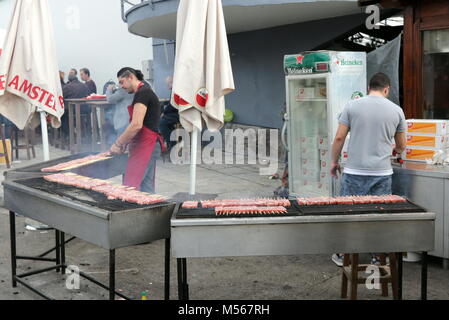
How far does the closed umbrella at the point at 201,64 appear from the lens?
18.7 feet

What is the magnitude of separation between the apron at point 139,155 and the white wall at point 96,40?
10.9 m

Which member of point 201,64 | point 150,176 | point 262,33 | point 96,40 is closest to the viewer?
point 201,64

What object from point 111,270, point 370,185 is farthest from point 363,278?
point 111,270

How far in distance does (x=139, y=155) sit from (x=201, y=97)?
1361 mm

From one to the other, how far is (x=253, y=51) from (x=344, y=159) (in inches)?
294

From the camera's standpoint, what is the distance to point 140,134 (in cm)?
681

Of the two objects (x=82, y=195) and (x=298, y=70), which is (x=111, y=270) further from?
(x=298, y=70)

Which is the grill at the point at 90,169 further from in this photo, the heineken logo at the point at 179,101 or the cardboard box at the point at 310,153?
the cardboard box at the point at 310,153

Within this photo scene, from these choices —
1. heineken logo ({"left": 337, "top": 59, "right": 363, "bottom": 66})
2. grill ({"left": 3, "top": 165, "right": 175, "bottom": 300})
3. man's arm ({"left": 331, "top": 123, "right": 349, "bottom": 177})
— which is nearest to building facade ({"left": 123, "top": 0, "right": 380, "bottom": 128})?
heineken logo ({"left": 337, "top": 59, "right": 363, "bottom": 66})

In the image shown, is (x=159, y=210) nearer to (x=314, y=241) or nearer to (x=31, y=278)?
(x=314, y=241)

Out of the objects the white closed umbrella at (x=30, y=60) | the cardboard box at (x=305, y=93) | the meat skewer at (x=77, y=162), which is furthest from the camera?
the cardboard box at (x=305, y=93)

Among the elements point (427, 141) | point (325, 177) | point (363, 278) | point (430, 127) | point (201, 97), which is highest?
point (201, 97)

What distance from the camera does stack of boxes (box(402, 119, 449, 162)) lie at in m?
5.82

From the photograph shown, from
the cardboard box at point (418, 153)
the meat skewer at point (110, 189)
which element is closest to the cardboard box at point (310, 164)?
the cardboard box at point (418, 153)
